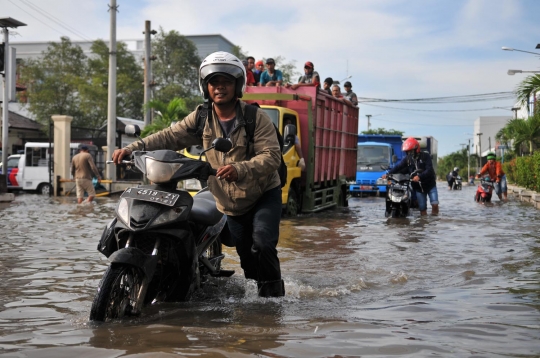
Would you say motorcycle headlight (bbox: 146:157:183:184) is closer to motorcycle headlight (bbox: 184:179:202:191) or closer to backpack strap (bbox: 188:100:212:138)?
backpack strap (bbox: 188:100:212:138)

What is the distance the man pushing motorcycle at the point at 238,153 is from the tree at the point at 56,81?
4081 cm

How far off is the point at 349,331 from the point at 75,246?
616 cm

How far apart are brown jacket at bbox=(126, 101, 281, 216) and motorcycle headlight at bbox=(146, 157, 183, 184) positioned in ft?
1.71

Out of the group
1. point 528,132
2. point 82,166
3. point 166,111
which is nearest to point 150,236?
point 82,166

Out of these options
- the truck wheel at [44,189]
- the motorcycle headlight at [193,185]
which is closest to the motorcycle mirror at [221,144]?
the motorcycle headlight at [193,185]

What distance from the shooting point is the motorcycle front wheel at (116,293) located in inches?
184

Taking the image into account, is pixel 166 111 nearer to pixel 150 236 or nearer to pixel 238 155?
pixel 238 155

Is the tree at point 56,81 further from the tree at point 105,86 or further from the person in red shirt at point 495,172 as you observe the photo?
the person in red shirt at point 495,172

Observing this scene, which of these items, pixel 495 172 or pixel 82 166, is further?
pixel 495 172

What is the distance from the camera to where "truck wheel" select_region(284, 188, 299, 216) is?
50.3 feet

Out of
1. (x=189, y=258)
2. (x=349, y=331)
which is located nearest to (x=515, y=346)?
(x=349, y=331)

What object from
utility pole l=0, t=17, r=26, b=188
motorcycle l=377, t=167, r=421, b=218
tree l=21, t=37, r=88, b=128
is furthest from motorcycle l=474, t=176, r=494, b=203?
tree l=21, t=37, r=88, b=128

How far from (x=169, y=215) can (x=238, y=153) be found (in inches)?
34.4

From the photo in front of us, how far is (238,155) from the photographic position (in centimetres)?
553
